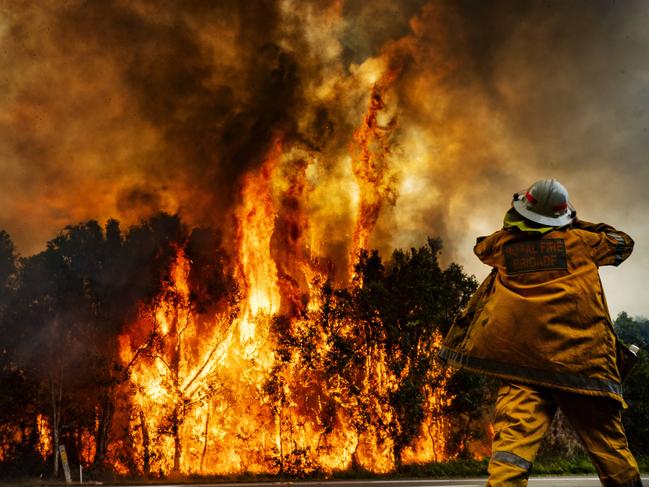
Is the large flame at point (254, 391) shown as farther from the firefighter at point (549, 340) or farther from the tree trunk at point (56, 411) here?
the firefighter at point (549, 340)

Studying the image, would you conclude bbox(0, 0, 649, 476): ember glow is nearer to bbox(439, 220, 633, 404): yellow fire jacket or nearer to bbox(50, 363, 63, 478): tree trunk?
bbox(50, 363, 63, 478): tree trunk

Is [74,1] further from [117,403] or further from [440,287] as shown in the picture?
[440,287]

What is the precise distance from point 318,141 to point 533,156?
274 inches

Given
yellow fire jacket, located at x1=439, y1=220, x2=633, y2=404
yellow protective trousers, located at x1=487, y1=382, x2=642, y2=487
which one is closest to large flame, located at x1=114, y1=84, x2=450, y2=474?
yellow fire jacket, located at x1=439, y1=220, x2=633, y2=404

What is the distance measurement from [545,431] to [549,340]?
1.73ft

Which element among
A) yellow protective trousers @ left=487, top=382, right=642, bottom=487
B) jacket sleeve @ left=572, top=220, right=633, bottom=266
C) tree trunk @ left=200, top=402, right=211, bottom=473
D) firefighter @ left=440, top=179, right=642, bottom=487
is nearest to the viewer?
yellow protective trousers @ left=487, top=382, right=642, bottom=487

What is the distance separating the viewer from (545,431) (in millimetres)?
3607

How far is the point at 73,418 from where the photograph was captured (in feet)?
51.8

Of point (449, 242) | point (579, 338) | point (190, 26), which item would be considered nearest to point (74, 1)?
point (190, 26)

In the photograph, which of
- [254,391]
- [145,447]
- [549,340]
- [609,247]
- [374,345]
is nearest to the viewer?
[549,340]

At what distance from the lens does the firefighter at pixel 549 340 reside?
3.58 metres

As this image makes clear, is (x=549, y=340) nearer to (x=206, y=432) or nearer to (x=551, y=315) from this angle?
(x=551, y=315)

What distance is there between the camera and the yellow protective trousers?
3.45 meters

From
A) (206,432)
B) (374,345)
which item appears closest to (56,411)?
(206,432)
